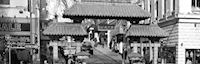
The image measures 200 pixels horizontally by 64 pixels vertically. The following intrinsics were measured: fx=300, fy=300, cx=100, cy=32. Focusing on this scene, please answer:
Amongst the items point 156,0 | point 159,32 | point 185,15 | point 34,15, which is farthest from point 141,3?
point 159,32

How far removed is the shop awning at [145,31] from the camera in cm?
2428

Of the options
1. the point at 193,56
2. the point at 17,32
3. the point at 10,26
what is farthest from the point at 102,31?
the point at 193,56

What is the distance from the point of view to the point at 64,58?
26.2m

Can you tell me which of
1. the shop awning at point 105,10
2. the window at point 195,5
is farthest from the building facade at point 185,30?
the shop awning at point 105,10

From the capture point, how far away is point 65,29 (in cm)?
2412

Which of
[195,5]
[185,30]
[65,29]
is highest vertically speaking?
[195,5]

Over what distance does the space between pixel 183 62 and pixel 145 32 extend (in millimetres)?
9072

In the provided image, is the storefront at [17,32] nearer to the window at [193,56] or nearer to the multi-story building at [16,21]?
the multi-story building at [16,21]

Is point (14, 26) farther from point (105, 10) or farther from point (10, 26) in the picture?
point (105, 10)

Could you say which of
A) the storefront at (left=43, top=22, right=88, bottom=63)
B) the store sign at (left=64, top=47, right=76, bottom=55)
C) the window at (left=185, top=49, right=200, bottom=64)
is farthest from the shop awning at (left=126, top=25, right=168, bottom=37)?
the window at (left=185, top=49, right=200, bottom=64)

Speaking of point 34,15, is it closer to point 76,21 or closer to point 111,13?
point 76,21

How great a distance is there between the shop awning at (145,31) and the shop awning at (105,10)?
2.96 feet

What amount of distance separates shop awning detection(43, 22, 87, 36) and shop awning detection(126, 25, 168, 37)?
383cm

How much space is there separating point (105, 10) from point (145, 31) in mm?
3721
